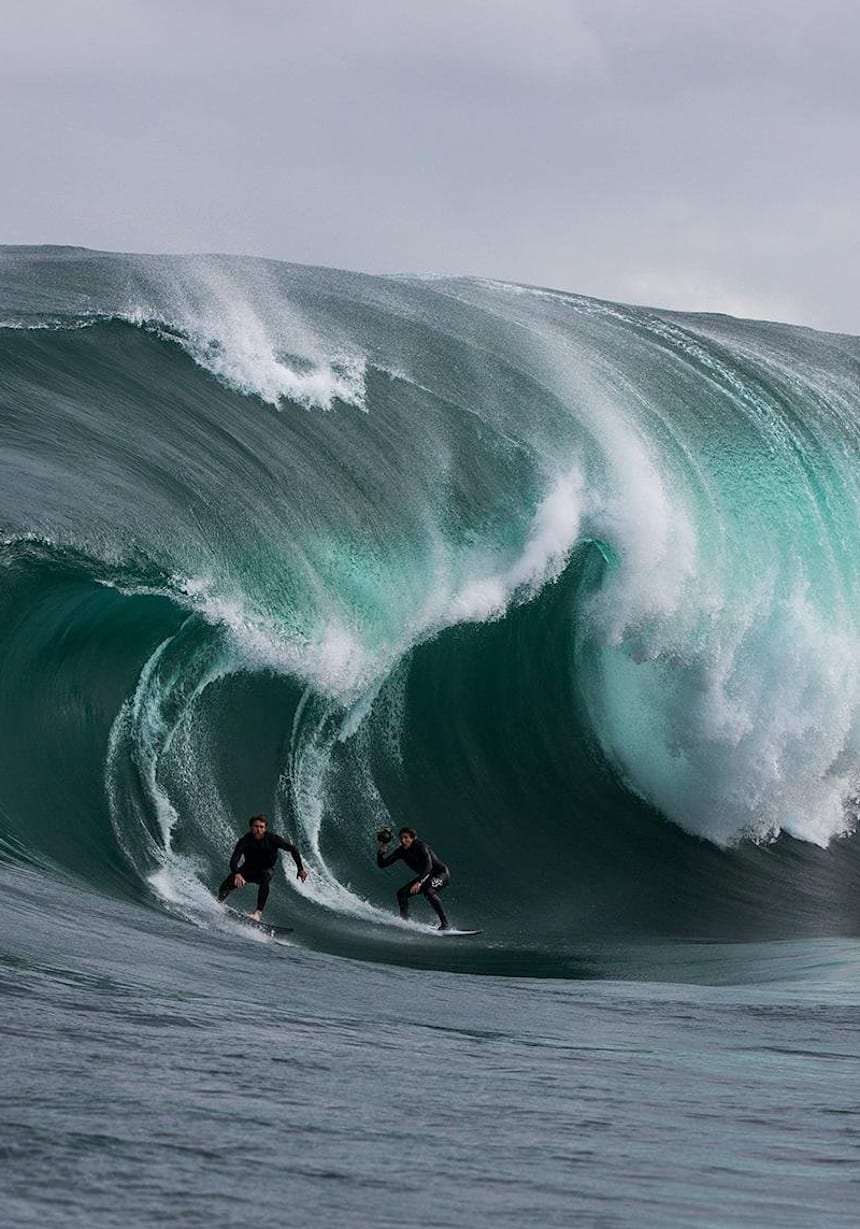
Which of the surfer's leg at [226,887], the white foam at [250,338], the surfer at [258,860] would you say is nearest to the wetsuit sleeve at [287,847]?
the surfer at [258,860]

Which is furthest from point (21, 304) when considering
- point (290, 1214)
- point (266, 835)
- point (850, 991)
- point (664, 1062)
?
point (290, 1214)

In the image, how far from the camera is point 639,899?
1310 centimetres

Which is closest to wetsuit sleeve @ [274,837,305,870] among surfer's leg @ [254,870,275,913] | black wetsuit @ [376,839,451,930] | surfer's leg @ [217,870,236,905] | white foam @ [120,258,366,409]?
surfer's leg @ [254,870,275,913]

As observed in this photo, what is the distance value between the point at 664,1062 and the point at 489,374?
1244cm

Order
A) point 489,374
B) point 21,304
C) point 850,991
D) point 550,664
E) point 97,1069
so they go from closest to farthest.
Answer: point 97,1069, point 850,991, point 550,664, point 21,304, point 489,374

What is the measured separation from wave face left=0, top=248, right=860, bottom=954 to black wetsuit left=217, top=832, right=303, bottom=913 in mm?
319

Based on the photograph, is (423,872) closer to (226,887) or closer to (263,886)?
(263,886)

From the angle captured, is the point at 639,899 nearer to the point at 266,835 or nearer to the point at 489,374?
the point at 266,835

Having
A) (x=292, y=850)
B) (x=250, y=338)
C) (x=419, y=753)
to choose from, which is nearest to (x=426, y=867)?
(x=292, y=850)

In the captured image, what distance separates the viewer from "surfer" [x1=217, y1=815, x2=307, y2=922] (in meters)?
10.2

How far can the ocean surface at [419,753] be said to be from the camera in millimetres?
4223

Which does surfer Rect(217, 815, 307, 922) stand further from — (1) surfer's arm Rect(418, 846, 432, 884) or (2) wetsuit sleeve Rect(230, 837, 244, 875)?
(1) surfer's arm Rect(418, 846, 432, 884)

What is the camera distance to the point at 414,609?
1430cm

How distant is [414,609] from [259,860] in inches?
173
